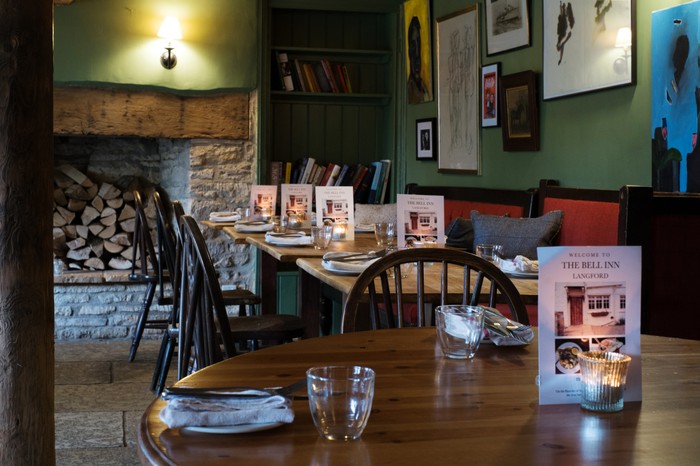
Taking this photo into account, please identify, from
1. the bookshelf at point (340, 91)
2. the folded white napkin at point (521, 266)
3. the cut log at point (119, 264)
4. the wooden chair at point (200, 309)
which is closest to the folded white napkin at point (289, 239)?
the folded white napkin at point (521, 266)

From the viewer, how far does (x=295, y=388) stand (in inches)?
49.3

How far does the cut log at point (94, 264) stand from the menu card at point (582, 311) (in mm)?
5669

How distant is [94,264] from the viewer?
659 cm

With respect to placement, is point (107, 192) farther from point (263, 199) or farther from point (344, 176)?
point (344, 176)

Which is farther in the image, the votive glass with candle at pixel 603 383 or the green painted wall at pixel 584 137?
the green painted wall at pixel 584 137

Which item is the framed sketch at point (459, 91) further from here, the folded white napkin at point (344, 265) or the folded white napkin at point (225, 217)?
the folded white napkin at point (344, 265)

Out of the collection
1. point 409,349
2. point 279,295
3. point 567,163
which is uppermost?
point 567,163

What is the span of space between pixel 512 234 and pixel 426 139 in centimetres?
276

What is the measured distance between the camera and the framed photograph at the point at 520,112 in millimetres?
5066

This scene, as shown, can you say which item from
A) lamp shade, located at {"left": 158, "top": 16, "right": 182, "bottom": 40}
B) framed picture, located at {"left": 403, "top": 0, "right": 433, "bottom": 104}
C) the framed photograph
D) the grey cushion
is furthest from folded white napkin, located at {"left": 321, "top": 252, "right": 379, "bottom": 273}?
lamp shade, located at {"left": 158, "top": 16, "right": 182, "bottom": 40}

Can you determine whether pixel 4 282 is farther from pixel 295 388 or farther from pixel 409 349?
pixel 295 388

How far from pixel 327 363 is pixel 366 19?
6296 millimetres

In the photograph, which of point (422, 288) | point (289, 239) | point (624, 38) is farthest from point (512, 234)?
point (422, 288)

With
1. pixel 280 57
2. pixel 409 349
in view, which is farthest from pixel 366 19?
pixel 409 349
